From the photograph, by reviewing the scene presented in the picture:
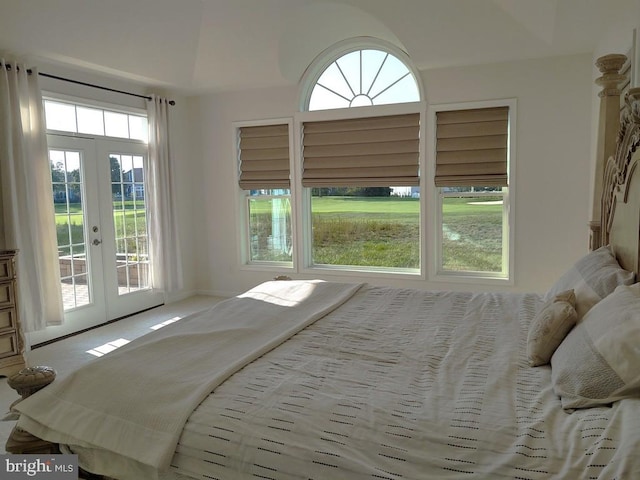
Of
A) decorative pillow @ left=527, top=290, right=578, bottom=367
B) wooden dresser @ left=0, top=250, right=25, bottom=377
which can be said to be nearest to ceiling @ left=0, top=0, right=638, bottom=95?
wooden dresser @ left=0, top=250, right=25, bottom=377

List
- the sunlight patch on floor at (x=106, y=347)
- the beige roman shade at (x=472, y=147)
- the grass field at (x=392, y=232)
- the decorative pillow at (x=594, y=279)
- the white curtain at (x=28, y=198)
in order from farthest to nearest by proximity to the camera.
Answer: the grass field at (x=392, y=232)
the beige roman shade at (x=472, y=147)
the sunlight patch on floor at (x=106, y=347)
the white curtain at (x=28, y=198)
the decorative pillow at (x=594, y=279)

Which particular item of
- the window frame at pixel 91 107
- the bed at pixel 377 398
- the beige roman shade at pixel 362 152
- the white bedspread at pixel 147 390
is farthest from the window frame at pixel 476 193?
the window frame at pixel 91 107

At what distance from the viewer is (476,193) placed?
4.91 meters

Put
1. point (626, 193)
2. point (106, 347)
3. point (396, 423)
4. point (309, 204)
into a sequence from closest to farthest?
point (396, 423) → point (626, 193) → point (106, 347) → point (309, 204)

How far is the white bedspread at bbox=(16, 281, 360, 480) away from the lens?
150 centimetres

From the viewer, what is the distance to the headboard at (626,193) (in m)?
2.15

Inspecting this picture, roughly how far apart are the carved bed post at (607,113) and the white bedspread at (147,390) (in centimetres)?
219

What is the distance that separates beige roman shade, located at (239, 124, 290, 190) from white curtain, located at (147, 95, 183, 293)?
0.87 metres

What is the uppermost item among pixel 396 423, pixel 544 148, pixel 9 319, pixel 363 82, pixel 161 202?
pixel 363 82

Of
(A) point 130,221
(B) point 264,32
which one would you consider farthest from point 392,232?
(A) point 130,221

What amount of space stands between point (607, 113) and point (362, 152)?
8.77 ft

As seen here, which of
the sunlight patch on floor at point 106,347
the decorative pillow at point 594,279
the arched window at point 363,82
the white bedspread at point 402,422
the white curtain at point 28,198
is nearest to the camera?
the white bedspread at point 402,422

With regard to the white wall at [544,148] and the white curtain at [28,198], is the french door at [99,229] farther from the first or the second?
the white wall at [544,148]

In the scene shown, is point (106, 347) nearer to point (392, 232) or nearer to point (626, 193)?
point (392, 232)
